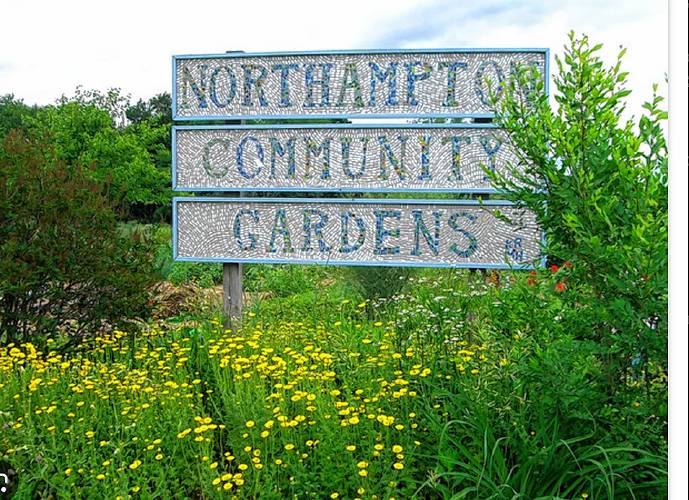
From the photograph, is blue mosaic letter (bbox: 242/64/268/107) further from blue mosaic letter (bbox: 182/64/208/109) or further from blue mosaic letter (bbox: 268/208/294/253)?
blue mosaic letter (bbox: 268/208/294/253)

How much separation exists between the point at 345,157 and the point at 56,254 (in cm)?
245

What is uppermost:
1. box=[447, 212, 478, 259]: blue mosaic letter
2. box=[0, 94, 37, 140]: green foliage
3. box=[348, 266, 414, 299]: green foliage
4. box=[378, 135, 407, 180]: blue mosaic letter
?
box=[0, 94, 37, 140]: green foliage

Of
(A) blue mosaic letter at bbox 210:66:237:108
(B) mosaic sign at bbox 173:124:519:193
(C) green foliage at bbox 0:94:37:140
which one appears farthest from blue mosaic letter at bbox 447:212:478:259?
(C) green foliage at bbox 0:94:37:140

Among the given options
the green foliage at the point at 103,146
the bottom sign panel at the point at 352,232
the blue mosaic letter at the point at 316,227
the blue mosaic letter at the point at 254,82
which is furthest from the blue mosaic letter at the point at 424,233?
the green foliage at the point at 103,146

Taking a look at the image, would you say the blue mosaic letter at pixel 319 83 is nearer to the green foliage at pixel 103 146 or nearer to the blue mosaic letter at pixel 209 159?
the blue mosaic letter at pixel 209 159

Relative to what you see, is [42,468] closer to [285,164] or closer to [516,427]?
[516,427]

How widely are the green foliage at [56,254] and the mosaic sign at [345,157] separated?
0.97 meters

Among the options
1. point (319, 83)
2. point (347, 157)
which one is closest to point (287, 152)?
point (347, 157)

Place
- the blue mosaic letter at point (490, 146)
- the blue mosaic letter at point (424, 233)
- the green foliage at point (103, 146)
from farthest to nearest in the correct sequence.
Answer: the green foliage at point (103, 146) < the blue mosaic letter at point (424, 233) < the blue mosaic letter at point (490, 146)

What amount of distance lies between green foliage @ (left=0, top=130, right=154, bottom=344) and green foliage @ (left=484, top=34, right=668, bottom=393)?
3.64 m

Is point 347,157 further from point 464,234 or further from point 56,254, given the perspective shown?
point 56,254

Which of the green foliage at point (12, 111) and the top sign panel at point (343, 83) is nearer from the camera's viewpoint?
the top sign panel at point (343, 83)

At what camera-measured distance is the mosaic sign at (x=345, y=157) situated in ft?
18.8

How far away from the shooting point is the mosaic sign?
5.73m
